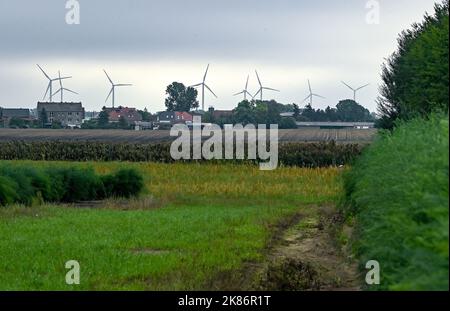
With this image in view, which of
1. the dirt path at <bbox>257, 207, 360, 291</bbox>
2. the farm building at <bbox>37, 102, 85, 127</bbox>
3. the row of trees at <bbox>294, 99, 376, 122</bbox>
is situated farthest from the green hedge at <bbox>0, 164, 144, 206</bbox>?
the farm building at <bbox>37, 102, 85, 127</bbox>

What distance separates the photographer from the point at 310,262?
17.5 metres

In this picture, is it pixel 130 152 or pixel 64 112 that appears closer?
pixel 130 152

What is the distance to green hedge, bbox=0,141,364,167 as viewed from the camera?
193ft

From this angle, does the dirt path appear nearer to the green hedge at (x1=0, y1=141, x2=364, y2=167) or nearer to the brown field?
the green hedge at (x1=0, y1=141, x2=364, y2=167)

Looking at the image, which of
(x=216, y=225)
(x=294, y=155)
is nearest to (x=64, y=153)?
(x=294, y=155)

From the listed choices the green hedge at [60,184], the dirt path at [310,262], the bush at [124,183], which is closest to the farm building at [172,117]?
the bush at [124,183]

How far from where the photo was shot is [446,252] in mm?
6172

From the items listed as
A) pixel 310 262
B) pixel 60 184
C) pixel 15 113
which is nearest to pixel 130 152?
pixel 60 184

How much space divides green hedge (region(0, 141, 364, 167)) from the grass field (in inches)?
701

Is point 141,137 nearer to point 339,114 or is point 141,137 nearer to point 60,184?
point 60,184

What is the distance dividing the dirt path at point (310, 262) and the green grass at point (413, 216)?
1.60 meters

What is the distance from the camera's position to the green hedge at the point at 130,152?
193 feet

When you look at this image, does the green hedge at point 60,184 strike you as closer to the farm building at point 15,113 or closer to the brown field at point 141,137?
the brown field at point 141,137

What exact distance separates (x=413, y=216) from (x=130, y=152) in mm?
57206
